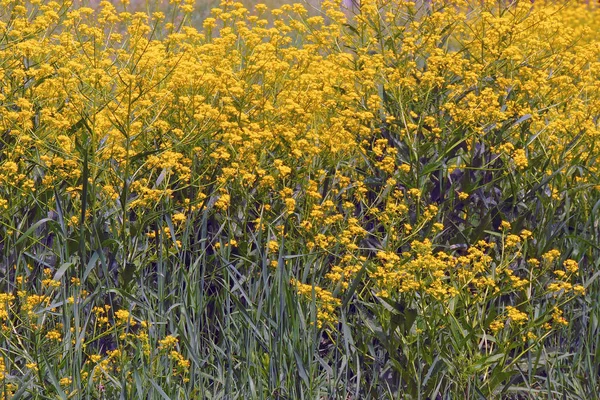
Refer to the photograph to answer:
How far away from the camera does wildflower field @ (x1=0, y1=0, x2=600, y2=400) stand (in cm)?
Answer: 374

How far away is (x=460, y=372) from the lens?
3.77 m

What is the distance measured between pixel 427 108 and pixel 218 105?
3.33ft

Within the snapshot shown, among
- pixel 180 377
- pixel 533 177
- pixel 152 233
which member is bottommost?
pixel 180 377

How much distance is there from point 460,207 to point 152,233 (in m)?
1.46

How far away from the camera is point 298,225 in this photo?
15.0ft

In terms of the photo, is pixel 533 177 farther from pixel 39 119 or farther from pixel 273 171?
pixel 39 119

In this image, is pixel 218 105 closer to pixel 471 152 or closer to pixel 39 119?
pixel 39 119

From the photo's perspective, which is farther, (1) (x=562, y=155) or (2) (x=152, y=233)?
(1) (x=562, y=155)

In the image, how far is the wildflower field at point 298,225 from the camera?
12.3ft

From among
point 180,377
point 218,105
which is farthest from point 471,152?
point 180,377

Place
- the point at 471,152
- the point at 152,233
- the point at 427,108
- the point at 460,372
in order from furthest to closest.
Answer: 1. the point at 427,108
2. the point at 471,152
3. the point at 152,233
4. the point at 460,372

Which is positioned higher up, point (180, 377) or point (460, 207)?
point (460, 207)

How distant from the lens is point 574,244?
448 cm

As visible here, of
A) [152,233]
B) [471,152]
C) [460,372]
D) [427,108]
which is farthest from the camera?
[427,108]
